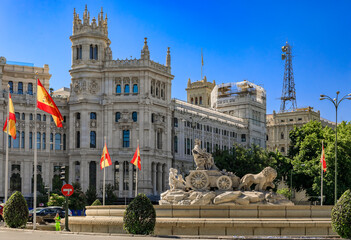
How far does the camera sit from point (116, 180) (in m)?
94.9

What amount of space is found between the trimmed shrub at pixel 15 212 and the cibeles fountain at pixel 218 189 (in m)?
9.63

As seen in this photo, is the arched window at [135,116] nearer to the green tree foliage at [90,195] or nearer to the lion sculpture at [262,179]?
the green tree foliage at [90,195]

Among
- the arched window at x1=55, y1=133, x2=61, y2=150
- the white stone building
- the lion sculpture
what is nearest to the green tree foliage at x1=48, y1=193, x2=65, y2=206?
the white stone building

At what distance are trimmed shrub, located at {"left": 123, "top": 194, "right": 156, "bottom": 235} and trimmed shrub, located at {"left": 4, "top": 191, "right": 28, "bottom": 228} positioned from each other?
29.0ft

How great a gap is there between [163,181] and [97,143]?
11589mm

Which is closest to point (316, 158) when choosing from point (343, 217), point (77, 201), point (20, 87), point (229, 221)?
point (77, 201)

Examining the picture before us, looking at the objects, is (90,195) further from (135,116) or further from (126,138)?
(135,116)

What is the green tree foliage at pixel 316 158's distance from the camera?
255ft

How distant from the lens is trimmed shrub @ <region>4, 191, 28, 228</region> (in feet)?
132

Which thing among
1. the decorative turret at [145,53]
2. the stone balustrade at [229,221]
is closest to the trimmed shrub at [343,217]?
the stone balustrade at [229,221]

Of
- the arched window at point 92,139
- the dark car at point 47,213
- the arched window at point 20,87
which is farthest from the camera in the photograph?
the arched window at point 20,87

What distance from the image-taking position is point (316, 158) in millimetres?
83375

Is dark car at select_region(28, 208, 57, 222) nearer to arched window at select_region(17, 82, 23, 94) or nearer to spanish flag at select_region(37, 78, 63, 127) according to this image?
spanish flag at select_region(37, 78, 63, 127)

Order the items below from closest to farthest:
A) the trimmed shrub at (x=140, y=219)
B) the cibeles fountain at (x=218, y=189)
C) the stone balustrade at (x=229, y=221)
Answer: the trimmed shrub at (x=140, y=219), the stone balustrade at (x=229, y=221), the cibeles fountain at (x=218, y=189)
